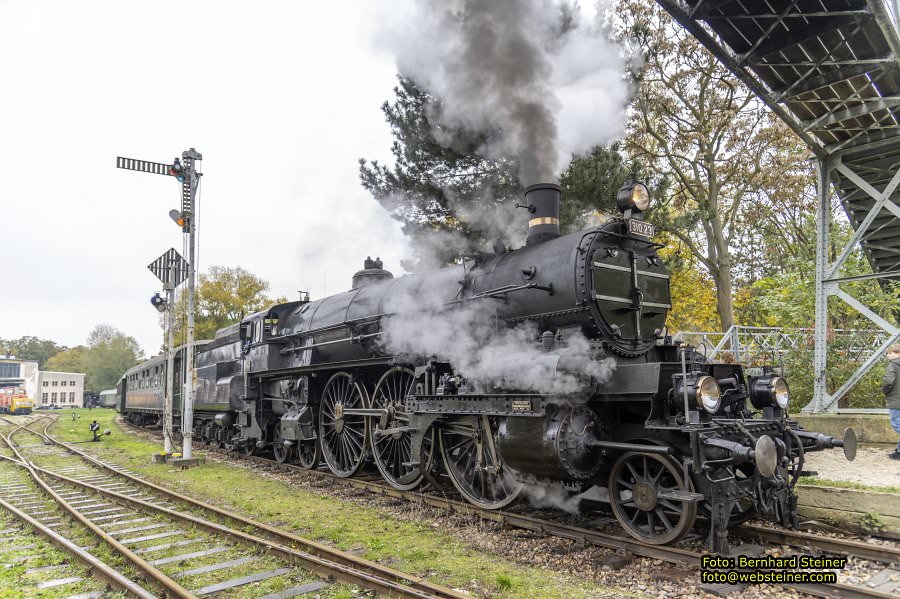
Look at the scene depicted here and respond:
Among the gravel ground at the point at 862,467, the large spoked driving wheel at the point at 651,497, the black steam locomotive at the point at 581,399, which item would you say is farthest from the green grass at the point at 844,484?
the large spoked driving wheel at the point at 651,497

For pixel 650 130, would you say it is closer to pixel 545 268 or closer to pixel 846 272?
pixel 846 272

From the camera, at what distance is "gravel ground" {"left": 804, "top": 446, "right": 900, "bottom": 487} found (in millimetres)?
6712

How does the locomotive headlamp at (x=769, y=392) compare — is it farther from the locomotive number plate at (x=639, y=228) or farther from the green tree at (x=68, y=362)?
the green tree at (x=68, y=362)

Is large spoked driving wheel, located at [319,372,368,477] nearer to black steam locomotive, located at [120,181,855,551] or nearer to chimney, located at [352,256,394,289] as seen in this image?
black steam locomotive, located at [120,181,855,551]

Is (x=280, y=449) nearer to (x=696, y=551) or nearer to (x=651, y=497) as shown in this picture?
(x=651, y=497)

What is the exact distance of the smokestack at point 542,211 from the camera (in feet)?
A: 23.9

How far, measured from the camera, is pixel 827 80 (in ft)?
28.1

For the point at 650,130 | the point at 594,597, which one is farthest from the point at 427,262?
the point at 650,130

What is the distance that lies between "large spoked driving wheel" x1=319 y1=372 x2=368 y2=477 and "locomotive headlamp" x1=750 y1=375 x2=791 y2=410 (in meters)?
5.51

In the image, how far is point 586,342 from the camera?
A: 19.7 ft

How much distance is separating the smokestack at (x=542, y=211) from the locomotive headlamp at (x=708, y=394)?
8.84ft

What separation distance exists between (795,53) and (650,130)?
9619 mm

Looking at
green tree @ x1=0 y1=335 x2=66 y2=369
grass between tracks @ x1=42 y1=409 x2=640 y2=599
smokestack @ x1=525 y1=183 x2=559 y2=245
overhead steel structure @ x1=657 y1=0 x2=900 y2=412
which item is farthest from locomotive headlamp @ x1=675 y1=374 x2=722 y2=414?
green tree @ x1=0 y1=335 x2=66 y2=369

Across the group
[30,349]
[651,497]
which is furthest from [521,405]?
[30,349]
